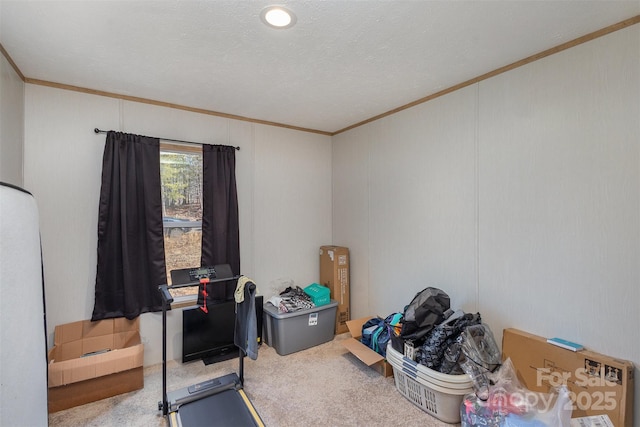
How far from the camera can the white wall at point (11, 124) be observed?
1.92m

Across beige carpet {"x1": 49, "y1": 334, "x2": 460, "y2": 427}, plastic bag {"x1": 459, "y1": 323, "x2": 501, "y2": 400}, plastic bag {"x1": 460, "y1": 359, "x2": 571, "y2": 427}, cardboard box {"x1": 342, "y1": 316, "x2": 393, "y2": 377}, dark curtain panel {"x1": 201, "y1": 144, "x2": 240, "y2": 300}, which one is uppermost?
dark curtain panel {"x1": 201, "y1": 144, "x2": 240, "y2": 300}

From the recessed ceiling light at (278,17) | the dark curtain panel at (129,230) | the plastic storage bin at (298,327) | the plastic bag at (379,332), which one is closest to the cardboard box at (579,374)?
the plastic bag at (379,332)

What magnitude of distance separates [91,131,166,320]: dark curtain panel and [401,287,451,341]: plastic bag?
2.25 m

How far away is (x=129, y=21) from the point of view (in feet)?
5.43

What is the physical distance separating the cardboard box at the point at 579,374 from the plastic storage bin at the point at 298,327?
177cm

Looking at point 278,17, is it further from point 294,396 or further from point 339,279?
point 339,279

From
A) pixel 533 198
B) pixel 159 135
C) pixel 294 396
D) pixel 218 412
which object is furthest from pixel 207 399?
pixel 533 198

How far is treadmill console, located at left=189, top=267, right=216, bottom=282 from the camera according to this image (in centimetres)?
231

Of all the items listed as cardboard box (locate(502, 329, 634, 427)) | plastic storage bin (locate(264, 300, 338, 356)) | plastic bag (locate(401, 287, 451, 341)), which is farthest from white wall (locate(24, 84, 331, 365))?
cardboard box (locate(502, 329, 634, 427))

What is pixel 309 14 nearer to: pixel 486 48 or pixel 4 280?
pixel 486 48

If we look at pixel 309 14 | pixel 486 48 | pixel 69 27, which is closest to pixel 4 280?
pixel 69 27

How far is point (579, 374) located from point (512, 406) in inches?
16.9

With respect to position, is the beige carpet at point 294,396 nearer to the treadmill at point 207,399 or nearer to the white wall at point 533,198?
the treadmill at point 207,399

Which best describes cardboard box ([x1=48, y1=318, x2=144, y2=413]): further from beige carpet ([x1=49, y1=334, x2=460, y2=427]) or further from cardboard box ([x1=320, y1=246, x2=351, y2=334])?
cardboard box ([x1=320, y1=246, x2=351, y2=334])
